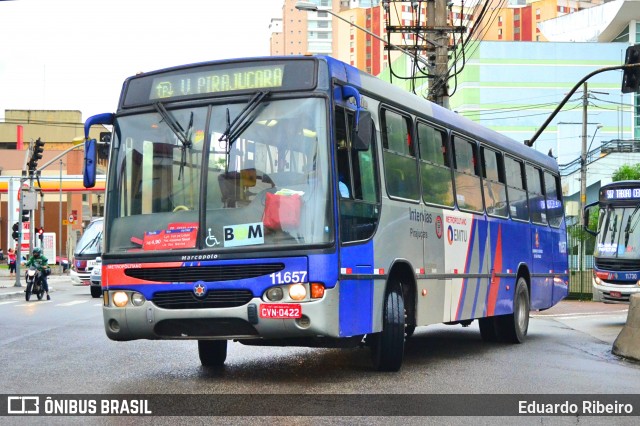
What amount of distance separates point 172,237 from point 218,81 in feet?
5.42

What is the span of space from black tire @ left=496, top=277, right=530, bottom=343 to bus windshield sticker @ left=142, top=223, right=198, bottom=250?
7618 millimetres

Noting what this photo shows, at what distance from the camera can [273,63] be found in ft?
34.5

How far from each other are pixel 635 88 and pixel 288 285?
16488mm

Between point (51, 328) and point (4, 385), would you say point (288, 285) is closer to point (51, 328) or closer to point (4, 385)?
point (4, 385)

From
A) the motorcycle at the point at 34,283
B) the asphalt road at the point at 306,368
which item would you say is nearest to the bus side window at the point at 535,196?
the asphalt road at the point at 306,368

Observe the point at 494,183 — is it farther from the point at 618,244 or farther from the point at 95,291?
the point at 95,291

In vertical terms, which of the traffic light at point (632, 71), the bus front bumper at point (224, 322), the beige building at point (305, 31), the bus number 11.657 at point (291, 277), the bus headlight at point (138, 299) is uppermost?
the beige building at point (305, 31)

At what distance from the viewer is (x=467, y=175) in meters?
14.3

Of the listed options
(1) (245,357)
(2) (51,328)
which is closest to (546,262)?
(1) (245,357)

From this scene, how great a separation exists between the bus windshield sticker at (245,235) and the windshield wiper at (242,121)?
83 centimetres

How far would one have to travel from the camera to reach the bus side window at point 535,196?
17.8 meters

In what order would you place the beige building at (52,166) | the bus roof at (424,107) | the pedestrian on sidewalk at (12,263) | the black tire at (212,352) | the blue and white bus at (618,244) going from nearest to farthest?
the bus roof at (424,107), the black tire at (212,352), the blue and white bus at (618,244), the pedestrian on sidewalk at (12,263), the beige building at (52,166)

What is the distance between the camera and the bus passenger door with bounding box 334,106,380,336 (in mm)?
10148

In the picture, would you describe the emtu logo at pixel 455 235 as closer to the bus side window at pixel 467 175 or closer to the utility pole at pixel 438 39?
the bus side window at pixel 467 175
